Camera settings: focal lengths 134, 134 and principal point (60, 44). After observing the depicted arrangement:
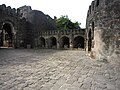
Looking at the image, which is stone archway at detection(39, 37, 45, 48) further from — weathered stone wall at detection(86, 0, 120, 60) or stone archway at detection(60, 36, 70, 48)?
weathered stone wall at detection(86, 0, 120, 60)

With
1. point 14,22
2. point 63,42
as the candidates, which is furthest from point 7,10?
point 63,42

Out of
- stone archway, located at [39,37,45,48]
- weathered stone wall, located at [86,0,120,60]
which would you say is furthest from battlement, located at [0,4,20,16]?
weathered stone wall, located at [86,0,120,60]

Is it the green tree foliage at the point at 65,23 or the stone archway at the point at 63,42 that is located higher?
the green tree foliage at the point at 65,23

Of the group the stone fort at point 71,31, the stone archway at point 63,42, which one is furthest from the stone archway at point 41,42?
the stone archway at point 63,42

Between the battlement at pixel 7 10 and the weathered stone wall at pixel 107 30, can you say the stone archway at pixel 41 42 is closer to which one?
the battlement at pixel 7 10

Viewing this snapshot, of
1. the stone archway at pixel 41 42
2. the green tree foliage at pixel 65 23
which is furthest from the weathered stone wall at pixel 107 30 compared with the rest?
the green tree foliage at pixel 65 23

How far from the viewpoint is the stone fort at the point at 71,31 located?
6.91m

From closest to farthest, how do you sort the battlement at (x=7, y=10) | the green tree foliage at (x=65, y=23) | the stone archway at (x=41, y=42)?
1. the battlement at (x=7, y=10)
2. the stone archway at (x=41, y=42)
3. the green tree foliage at (x=65, y=23)

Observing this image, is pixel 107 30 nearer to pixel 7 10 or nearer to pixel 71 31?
pixel 71 31

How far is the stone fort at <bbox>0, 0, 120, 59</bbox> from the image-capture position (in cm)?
691

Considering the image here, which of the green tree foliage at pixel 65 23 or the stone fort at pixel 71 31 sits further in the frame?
the green tree foliage at pixel 65 23

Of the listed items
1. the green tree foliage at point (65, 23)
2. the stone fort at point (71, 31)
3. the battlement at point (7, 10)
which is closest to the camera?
the stone fort at point (71, 31)

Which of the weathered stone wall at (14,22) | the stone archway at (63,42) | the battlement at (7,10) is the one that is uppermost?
the battlement at (7,10)

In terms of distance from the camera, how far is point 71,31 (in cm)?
1838
